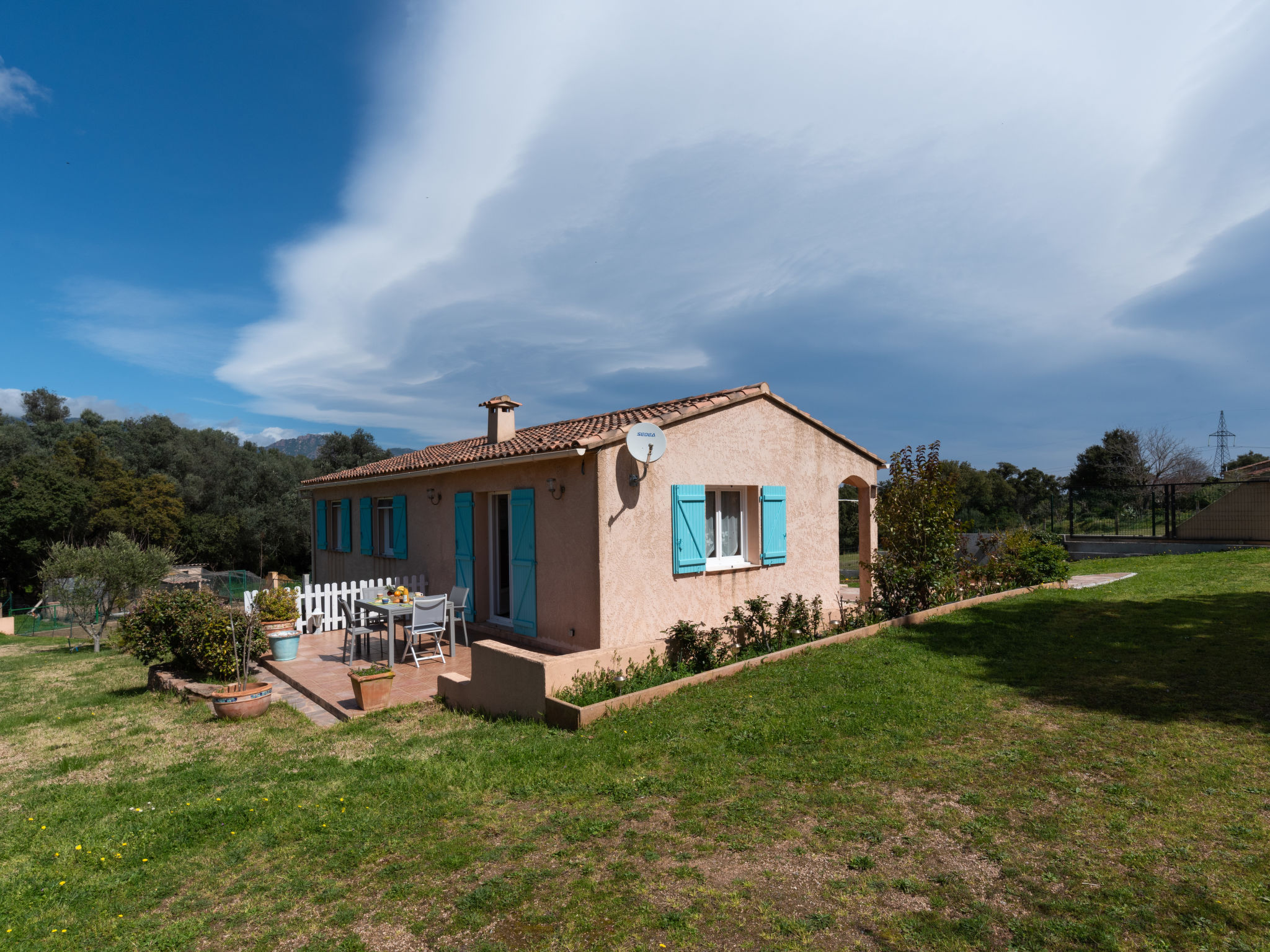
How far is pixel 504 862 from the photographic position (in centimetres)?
375

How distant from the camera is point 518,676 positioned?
6.64m

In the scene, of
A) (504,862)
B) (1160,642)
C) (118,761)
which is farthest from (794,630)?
(118,761)

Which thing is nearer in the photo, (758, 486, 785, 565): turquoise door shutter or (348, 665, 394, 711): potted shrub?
(348, 665, 394, 711): potted shrub

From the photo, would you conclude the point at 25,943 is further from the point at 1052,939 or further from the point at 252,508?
the point at 252,508

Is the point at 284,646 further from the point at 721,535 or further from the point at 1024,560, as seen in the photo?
the point at 1024,560

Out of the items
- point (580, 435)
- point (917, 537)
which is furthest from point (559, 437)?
point (917, 537)

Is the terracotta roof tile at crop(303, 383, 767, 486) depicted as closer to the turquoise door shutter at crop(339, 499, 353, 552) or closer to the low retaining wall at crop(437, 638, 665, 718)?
the turquoise door shutter at crop(339, 499, 353, 552)

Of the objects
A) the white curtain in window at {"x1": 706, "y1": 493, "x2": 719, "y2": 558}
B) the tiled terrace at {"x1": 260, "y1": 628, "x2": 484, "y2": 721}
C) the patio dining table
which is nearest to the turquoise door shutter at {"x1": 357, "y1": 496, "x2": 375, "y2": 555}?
the tiled terrace at {"x1": 260, "y1": 628, "x2": 484, "y2": 721}

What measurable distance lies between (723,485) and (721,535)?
0.78 meters

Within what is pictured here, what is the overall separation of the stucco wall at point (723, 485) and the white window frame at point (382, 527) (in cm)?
720

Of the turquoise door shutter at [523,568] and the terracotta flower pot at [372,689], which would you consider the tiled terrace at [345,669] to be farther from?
the turquoise door shutter at [523,568]

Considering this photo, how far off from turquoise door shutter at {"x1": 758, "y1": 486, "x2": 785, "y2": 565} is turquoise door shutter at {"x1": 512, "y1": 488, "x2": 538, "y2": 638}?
3.44m

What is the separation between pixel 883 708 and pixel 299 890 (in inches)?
186

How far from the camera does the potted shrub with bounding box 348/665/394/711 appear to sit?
7004mm
